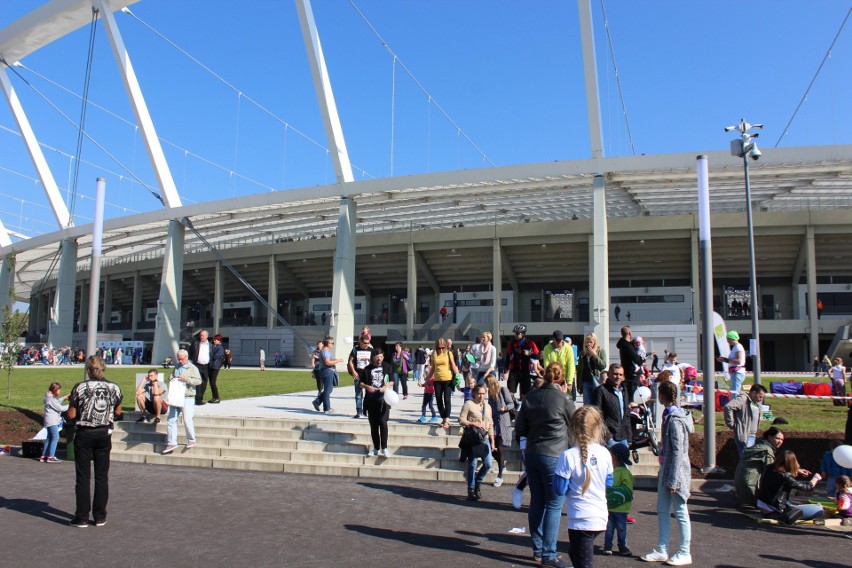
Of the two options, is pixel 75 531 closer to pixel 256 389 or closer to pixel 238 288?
pixel 256 389

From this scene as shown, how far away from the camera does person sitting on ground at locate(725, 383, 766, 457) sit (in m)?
8.58

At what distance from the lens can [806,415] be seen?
12297 millimetres

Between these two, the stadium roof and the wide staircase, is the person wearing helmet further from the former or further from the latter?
the stadium roof

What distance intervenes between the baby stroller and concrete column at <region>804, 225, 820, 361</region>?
2839cm

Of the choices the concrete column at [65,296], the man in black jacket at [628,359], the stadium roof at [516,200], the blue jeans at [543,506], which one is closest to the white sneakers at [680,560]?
the blue jeans at [543,506]

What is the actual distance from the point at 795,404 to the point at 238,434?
11.7m

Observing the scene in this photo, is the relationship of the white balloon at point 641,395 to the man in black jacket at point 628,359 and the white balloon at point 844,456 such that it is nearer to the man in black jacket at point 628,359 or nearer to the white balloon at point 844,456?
the man in black jacket at point 628,359

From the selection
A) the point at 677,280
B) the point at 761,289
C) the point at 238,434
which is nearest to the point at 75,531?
the point at 238,434

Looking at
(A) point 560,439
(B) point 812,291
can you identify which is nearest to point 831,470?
(A) point 560,439

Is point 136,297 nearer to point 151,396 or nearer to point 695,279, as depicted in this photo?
point 695,279

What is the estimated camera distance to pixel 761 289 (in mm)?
40188

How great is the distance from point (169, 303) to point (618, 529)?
33.6 m

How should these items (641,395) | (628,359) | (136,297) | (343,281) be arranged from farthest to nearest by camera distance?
(136,297) < (343,281) < (628,359) < (641,395)

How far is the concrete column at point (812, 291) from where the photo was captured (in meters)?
33.7
